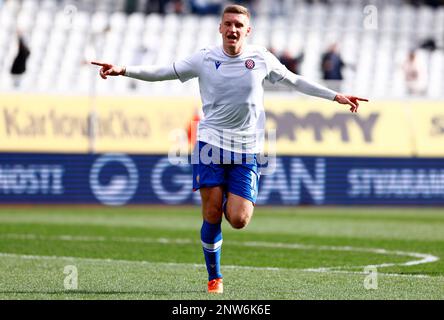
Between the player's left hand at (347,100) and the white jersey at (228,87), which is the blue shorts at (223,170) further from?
the player's left hand at (347,100)

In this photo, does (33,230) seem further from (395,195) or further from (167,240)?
(395,195)

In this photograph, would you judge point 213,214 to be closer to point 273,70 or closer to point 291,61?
point 273,70

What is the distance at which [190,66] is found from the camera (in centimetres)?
933

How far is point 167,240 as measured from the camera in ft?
51.3

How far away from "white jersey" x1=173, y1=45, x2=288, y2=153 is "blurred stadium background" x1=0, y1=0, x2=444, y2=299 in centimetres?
291

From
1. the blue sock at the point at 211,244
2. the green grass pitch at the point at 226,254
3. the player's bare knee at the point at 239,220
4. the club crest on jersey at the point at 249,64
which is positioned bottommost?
the green grass pitch at the point at 226,254

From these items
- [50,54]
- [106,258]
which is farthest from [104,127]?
[106,258]

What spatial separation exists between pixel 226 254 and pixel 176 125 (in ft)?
36.5

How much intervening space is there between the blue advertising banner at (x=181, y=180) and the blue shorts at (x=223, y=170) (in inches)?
554

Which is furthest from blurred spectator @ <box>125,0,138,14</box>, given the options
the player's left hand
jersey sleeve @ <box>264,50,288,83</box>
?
the player's left hand

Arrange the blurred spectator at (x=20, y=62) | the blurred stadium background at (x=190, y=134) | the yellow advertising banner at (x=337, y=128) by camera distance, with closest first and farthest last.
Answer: the blurred stadium background at (x=190, y=134) < the yellow advertising banner at (x=337, y=128) < the blurred spectator at (x=20, y=62)

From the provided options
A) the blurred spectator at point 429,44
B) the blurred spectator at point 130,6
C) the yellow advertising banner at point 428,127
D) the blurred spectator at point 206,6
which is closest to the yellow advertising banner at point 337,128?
the yellow advertising banner at point 428,127

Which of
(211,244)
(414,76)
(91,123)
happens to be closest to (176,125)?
(91,123)

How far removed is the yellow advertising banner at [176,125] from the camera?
78.4 ft
